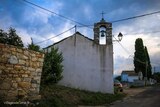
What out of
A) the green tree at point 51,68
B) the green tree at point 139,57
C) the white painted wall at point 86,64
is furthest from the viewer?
the green tree at point 139,57

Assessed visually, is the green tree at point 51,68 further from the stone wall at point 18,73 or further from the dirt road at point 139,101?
the dirt road at point 139,101

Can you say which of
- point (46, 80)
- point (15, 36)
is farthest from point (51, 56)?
point (15, 36)

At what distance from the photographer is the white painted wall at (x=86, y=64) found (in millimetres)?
Answer: 17250

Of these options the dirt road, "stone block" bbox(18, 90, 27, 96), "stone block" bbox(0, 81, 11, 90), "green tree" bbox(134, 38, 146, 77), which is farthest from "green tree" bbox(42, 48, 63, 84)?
"green tree" bbox(134, 38, 146, 77)

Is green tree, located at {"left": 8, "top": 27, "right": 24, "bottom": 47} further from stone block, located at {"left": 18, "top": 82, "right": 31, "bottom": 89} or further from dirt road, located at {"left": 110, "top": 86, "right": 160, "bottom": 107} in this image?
dirt road, located at {"left": 110, "top": 86, "right": 160, "bottom": 107}

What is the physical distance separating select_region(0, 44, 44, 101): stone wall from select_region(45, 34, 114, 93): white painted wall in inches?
290

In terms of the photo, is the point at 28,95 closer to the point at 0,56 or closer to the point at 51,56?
the point at 0,56

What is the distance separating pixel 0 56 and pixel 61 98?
14.6 ft

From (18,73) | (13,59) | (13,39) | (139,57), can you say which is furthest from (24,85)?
(139,57)

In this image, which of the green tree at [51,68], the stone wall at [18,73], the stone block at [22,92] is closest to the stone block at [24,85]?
the stone wall at [18,73]

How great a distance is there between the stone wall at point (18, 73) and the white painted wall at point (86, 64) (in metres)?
7.38

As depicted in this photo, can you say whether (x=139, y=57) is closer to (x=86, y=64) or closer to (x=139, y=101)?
(x=86, y=64)

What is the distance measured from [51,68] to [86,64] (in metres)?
4.58

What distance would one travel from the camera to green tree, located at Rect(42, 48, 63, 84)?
520 inches
